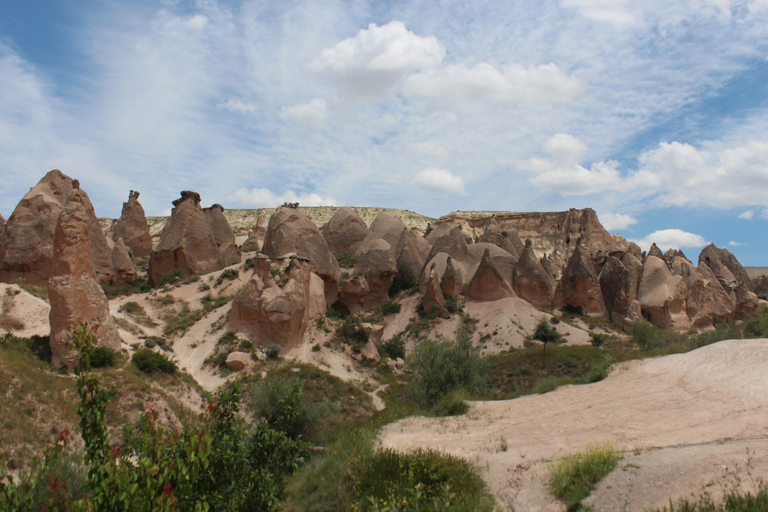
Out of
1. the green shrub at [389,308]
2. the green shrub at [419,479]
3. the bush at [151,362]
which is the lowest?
the green shrub at [419,479]

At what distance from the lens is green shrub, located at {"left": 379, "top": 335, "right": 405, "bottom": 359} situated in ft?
82.4

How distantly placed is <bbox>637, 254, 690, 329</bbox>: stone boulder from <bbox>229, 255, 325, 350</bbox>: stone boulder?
21545 millimetres

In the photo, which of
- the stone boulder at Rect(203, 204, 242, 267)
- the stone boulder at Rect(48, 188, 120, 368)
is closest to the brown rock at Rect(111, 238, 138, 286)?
the stone boulder at Rect(203, 204, 242, 267)

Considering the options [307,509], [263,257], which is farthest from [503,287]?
[307,509]

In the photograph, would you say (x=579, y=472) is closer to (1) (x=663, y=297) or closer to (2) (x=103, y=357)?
(2) (x=103, y=357)

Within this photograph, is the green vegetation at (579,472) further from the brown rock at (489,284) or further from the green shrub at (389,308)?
the green shrub at (389,308)

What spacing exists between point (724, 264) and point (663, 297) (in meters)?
21.5

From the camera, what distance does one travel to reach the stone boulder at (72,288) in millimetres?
13609

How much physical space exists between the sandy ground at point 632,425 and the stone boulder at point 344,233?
1020 inches

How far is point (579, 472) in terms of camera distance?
22.8 feet

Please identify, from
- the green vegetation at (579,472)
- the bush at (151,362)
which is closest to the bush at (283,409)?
the bush at (151,362)

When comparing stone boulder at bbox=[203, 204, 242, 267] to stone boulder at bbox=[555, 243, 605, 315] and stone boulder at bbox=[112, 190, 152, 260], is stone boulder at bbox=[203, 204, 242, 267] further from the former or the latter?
stone boulder at bbox=[555, 243, 605, 315]

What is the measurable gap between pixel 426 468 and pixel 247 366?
1269cm

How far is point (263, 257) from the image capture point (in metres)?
21.9
